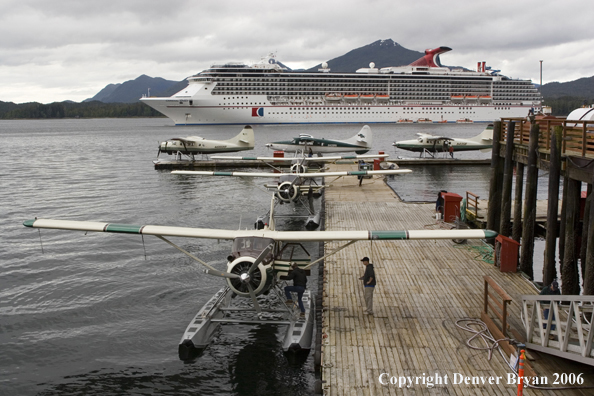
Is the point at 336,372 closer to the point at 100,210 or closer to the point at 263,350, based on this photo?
the point at 263,350

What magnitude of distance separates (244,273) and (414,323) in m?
2.96

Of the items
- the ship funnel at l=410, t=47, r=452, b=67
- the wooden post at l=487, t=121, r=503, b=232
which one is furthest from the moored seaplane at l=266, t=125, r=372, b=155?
the ship funnel at l=410, t=47, r=452, b=67

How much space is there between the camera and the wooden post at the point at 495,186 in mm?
13930

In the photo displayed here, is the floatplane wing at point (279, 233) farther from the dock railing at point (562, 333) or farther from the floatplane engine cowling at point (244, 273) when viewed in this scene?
the dock railing at point (562, 333)

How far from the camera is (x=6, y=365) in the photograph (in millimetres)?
8914

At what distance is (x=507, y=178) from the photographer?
13062mm

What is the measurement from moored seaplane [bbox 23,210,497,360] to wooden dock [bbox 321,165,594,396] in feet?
2.47

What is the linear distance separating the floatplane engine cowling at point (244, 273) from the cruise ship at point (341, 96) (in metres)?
84.7

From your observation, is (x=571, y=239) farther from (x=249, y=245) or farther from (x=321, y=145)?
(x=321, y=145)

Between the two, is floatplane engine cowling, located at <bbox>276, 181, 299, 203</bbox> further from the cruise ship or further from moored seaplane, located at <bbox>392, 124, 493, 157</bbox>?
the cruise ship

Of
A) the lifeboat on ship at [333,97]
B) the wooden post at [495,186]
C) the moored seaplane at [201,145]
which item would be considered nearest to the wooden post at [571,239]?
the wooden post at [495,186]

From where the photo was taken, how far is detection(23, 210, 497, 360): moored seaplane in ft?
26.7

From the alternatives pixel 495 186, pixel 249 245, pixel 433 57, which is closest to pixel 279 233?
pixel 249 245

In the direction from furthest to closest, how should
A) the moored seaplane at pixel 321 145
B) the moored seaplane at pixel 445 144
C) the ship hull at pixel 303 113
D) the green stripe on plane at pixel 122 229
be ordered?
the ship hull at pixel 303 113 < the moored seaplane at pixel 445 144 < the moored seaplane at pixel 321 145 < the green stripe on plane at pixel 122 229
